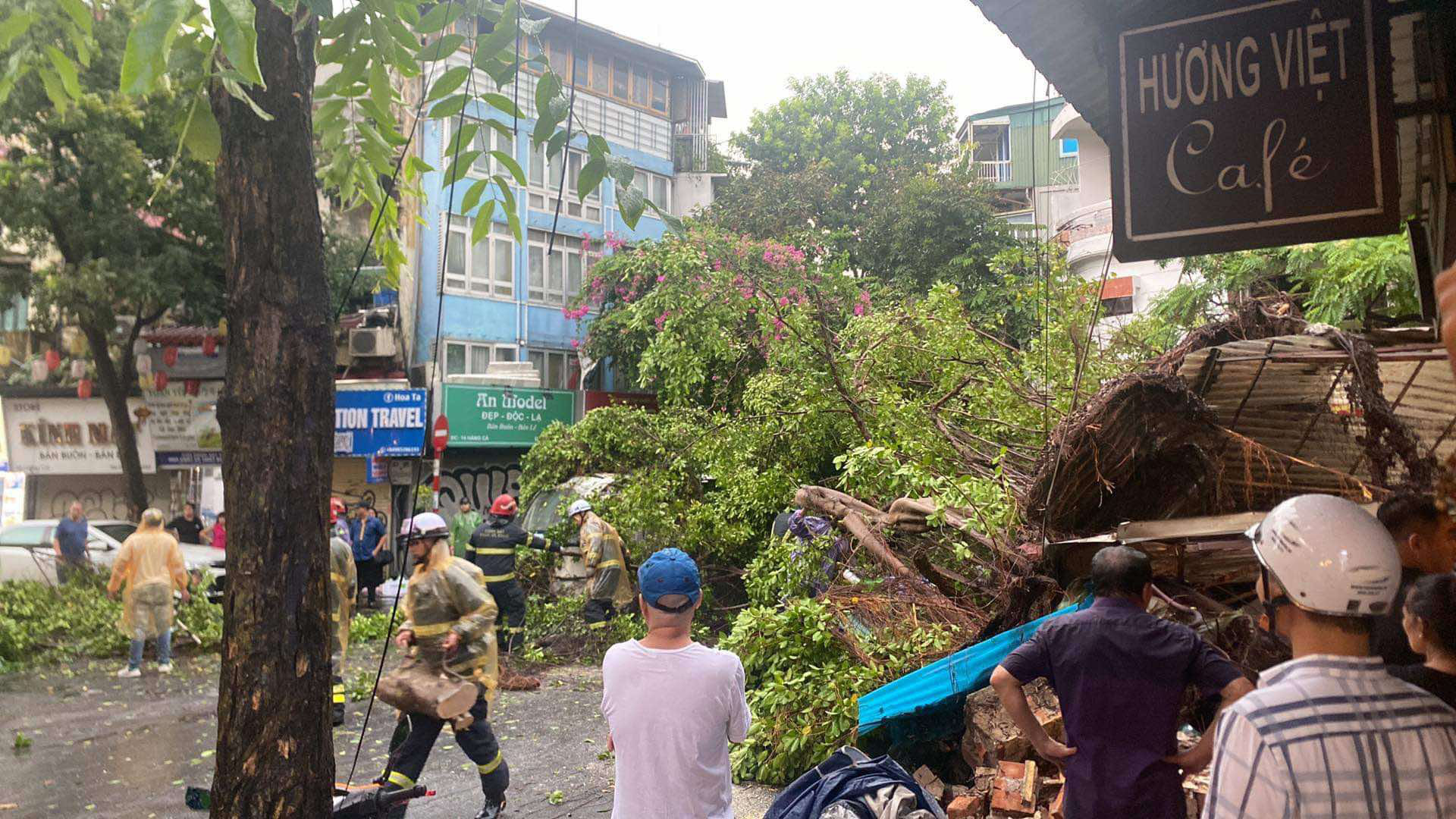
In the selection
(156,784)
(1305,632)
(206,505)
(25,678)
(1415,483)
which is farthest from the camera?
(206,505)

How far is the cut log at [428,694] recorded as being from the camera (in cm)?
612

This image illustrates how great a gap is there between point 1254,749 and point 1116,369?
22.4 feet

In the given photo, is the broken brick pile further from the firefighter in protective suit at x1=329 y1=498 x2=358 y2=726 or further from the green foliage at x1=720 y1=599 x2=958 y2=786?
the firefighter in protective suit at x1=329 y1=498 x2=358 y2=726

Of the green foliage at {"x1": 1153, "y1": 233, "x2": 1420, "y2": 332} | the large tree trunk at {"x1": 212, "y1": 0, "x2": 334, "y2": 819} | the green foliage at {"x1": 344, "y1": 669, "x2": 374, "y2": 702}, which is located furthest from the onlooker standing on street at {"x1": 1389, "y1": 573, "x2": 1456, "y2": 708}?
the green foliage at {"x1": 344, "y1": 669, "x2": 374, "y2": 702}

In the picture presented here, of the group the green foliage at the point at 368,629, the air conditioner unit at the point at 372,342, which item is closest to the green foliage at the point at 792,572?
the green foliage at the point at 368,629

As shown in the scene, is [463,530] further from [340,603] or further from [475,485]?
[475,485]

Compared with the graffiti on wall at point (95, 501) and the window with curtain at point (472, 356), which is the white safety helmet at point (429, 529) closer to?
the window with curtain at point (472, 356)

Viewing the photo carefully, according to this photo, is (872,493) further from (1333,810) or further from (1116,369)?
(1333,810)

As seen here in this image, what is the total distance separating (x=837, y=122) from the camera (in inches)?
1264

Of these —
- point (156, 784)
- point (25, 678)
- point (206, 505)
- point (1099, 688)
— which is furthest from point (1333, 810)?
point (206, 505)

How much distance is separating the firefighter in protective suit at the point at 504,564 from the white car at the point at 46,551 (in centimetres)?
689

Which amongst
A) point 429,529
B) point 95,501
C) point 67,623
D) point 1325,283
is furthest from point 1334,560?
point 95,501

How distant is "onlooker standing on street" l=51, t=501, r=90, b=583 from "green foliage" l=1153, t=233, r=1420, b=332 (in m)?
15.4

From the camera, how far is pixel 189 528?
1980 centimetres
